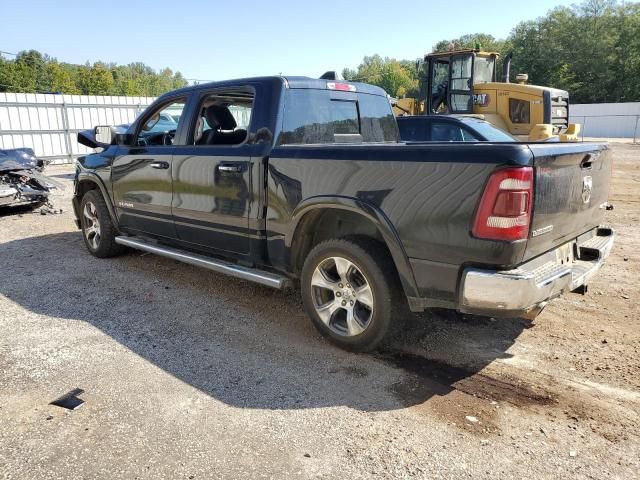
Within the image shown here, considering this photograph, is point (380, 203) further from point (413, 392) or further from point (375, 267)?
point (413, 392)

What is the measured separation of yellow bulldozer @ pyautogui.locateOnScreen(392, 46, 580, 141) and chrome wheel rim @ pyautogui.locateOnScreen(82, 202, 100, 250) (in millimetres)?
10107

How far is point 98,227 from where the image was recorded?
20.8 feet

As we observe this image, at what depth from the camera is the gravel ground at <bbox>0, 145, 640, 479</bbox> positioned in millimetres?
2637

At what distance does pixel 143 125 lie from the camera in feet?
18.2

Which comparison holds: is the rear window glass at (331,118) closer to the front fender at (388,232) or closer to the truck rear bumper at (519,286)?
the front fender at (388,232)

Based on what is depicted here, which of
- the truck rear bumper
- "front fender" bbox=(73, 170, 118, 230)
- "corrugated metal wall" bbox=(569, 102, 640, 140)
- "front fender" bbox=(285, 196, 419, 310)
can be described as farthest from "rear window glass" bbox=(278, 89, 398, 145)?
"corrugated metal wall" bbox=(569, 102, 640, 140)

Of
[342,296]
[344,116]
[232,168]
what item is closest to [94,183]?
[232,168]

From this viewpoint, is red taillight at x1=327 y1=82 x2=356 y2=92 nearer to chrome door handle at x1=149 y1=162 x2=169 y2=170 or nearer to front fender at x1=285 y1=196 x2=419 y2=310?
front fender at x1=285 y1=196 x2=419 y2=310

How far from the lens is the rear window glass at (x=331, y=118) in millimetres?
4258

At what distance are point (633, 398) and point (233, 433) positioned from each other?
2.47 meters

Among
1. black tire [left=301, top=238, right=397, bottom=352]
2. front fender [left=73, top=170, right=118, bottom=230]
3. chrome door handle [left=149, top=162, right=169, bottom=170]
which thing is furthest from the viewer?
front fender [left=73, top=170, right=118, bottom=230]

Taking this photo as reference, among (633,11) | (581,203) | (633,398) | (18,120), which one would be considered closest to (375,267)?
(581,203)

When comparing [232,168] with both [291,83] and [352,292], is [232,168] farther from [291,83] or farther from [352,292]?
[352,292]

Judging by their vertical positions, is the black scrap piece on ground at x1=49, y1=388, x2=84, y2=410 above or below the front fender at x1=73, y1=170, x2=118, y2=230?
below
